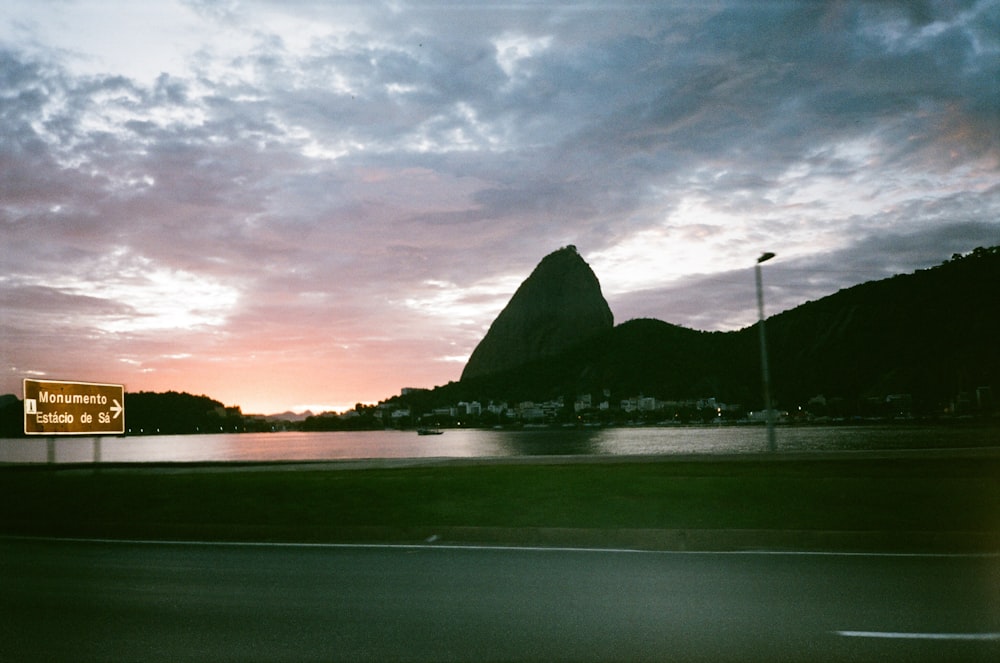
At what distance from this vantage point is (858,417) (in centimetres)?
17075

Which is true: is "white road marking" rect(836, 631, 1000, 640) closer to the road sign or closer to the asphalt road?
the asphalt road

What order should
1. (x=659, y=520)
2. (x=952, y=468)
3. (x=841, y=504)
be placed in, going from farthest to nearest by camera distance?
(x=952, y=468) < (x=841, y=504) < (x=659, y=520)

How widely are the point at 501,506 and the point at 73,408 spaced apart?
71.6 feet

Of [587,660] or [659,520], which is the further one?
[659,520]

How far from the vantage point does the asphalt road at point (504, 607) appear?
5.95 m

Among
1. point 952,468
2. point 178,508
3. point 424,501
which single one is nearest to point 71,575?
point 178,508

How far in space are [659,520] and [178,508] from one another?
397 inches

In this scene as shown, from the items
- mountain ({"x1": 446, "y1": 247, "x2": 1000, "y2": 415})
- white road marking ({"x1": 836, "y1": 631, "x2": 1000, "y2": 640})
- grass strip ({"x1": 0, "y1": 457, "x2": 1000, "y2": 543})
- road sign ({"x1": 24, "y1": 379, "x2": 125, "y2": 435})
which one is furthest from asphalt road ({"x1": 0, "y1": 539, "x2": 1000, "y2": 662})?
mountain ({"x1": 446, "y1": 247, "x2": 1000, "y2": 415})

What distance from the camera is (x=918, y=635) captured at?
612 centimetres

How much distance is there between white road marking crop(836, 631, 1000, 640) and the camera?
6.02 m

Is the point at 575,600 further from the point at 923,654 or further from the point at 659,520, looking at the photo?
the point at 659,520

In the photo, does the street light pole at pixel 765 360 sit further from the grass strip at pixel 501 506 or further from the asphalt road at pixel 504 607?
the asphalt road at pixel 504 607

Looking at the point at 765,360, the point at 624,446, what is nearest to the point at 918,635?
the point at 765,360

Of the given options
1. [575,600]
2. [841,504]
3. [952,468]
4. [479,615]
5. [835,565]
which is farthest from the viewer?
[952,468]
